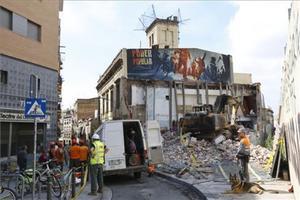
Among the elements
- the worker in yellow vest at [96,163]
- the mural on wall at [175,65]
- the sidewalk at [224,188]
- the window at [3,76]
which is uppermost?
the mural on wall at [175,65]

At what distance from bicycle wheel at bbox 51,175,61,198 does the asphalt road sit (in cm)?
177

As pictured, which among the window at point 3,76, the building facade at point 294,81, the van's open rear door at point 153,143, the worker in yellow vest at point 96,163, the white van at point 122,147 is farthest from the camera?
the window at point 3,76

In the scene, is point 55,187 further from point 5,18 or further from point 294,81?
point 5,18

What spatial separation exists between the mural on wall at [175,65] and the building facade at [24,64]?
15936mm

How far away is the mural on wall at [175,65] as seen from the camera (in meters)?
41.3

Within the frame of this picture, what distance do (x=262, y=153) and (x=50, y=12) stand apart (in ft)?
45.9

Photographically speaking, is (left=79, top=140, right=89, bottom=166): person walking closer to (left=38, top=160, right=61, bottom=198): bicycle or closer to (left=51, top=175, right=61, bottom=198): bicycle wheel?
(left=38, top=160, right=61, bottom=198): bicycle

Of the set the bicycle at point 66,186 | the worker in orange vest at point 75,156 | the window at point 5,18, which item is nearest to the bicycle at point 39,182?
the bicycle at point 66,186

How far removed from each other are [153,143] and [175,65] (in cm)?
2357

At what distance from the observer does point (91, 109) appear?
7275 cm

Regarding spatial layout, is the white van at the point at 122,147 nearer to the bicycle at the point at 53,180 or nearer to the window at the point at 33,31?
the bicycle at the point at 53,180

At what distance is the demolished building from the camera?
3938 cm

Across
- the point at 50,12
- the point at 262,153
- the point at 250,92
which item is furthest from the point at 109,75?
the point at 262,153

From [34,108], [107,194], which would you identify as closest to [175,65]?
[107,194]
